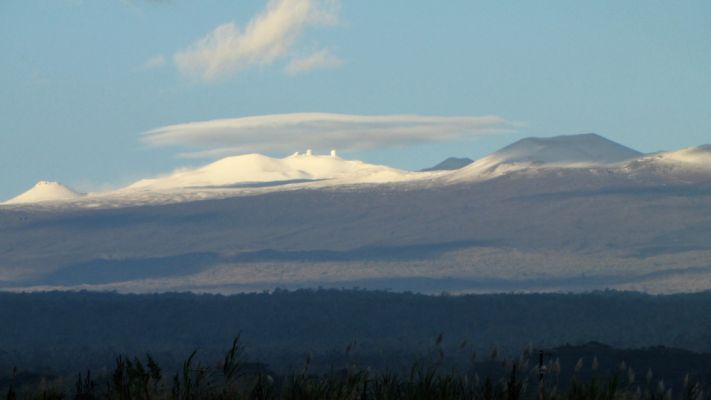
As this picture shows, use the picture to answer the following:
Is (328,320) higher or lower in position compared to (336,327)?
higher

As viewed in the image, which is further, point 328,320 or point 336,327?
point 328,320

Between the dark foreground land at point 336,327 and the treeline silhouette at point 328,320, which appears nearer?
the dark foreground land at point 336,327

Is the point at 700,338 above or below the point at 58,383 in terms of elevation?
below

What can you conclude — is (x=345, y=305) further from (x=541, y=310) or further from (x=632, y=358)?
(x=632, y=358)

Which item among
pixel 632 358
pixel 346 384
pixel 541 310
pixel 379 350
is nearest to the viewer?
pixel 346 384

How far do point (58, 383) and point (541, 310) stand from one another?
12546 centimetres

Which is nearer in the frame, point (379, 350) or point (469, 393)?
point (469, 393)

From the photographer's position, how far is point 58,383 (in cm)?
2180

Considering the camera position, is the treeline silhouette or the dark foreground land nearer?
the dark foreground land

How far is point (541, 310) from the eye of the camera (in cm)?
14512

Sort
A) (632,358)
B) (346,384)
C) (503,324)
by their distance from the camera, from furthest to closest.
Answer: (503,324)
(632,358)
(346,384)

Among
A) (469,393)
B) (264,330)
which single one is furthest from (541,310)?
(469,393)

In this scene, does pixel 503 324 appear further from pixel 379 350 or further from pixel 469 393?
pixel 469 393

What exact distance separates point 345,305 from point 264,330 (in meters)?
16.0
